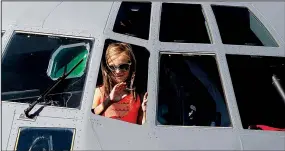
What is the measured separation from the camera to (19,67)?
275 inches

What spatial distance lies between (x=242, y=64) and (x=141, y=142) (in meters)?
2.41

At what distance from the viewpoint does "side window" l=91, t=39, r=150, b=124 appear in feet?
21.8

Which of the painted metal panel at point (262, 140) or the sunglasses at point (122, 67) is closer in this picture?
the painted metal panel at point (262, 140)

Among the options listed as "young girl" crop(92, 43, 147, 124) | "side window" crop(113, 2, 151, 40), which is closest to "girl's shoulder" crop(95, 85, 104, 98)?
"young girl" crop(92, 43, 147, 124)

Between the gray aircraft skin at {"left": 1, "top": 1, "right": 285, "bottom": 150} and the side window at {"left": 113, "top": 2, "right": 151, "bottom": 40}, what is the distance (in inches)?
5.2

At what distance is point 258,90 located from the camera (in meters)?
8.51

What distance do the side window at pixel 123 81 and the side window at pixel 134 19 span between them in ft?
1.25

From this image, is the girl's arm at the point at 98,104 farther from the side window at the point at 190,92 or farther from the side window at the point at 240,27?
the side window at the point at 240,27

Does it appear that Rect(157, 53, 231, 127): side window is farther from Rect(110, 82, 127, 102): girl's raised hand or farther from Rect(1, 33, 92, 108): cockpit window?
Rect(1, 33, 92, 108): cockpit window

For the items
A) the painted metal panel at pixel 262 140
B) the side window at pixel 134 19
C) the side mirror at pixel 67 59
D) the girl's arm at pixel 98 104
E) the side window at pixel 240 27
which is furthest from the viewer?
the side window at pixel 240 27

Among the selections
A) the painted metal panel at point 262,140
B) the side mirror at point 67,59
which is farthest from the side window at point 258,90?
the side mirror at point 67,59

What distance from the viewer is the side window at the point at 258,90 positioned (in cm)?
757

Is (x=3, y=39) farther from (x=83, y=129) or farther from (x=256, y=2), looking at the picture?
(x=256, y=2)

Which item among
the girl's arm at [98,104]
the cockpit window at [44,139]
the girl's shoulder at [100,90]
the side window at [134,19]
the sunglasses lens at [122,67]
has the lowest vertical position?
the cockpit window at [44,139]
